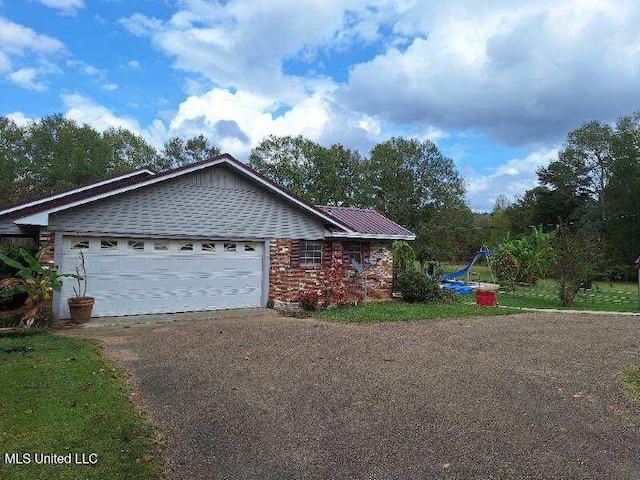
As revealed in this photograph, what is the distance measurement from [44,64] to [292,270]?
10.6m

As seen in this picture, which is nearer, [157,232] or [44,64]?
[157,232]

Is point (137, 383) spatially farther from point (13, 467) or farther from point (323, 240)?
point (323, 240)

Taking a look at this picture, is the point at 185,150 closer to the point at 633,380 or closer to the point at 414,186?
the point at 414,186

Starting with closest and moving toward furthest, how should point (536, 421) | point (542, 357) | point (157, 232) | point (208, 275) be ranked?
point (536, 421) → point (542, 357) → point (157, 232) → point (208, 275)

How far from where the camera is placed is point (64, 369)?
21.3 ft

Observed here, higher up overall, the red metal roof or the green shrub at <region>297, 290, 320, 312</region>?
the red metal roof

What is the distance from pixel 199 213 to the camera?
12.5 m

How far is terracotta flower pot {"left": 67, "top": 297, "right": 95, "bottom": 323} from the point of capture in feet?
34.4

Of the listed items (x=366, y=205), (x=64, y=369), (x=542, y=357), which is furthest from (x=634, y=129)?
(x=64, y=369)

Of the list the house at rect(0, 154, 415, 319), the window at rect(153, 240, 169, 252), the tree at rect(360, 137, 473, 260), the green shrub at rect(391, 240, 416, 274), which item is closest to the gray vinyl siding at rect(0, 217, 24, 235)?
the house at rect(0, 154, 415, 319)

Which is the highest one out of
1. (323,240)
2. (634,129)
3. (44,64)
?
(634,129)

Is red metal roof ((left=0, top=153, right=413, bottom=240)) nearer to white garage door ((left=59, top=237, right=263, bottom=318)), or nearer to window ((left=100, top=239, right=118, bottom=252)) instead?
white garage door ((left=59, top=237, right=263, bottom=318))

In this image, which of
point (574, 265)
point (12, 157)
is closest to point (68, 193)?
point (574, 265)

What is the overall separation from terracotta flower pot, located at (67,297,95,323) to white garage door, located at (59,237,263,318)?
0.45 meters
